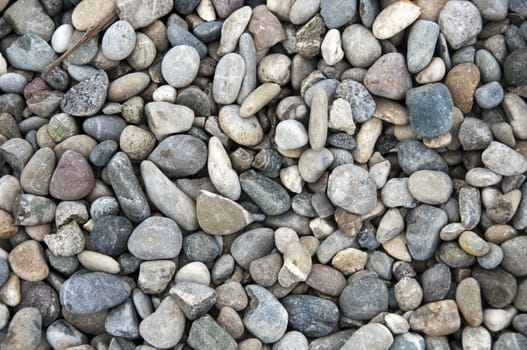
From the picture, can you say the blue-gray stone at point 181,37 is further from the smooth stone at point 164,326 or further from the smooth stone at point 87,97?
the smooth stone at point 164,326

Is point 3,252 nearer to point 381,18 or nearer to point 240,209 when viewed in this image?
point 240,209

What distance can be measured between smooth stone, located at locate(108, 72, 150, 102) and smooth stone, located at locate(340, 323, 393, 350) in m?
0.80

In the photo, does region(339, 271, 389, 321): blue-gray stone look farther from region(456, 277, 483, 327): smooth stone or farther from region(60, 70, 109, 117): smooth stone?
region(60, 70, 109, 117): smooth stone

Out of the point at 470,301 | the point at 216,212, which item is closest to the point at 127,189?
the point at 216,212

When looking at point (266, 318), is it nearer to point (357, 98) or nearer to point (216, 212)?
point (216, 212)

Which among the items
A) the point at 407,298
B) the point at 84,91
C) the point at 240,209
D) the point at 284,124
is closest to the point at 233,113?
the point at 284,124

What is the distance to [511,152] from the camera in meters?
1.25

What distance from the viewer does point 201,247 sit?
4.25 feet

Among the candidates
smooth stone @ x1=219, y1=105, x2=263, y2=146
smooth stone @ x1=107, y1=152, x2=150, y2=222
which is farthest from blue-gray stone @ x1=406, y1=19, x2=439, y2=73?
smooth stone @ x1=107, y1=152, x2=150, y2=222

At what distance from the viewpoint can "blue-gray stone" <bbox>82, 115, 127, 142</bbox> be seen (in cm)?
135

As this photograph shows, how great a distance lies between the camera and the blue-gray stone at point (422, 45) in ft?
4.24

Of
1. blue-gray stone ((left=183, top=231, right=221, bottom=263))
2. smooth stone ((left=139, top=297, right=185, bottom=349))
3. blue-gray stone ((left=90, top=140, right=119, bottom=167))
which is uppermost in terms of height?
blue-gray stone ((left=90, top=140, right=119, bottom=167))

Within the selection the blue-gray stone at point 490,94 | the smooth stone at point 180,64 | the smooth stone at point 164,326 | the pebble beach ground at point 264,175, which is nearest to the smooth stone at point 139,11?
the pebble beach ground at point 264,175

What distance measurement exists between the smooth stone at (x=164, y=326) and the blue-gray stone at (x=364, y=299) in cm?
38
